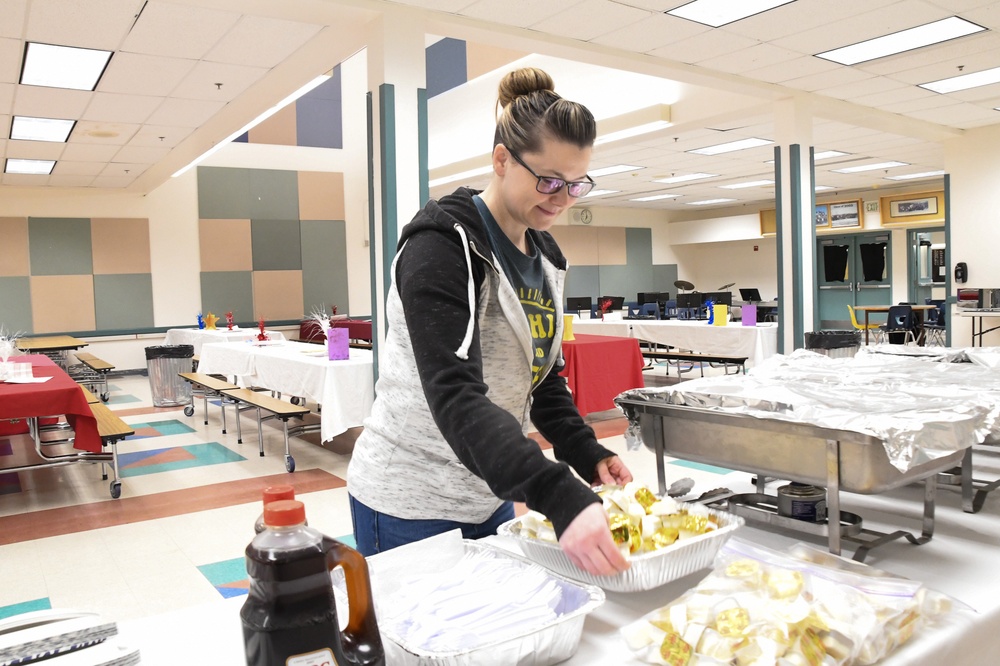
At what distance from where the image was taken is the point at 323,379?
5.07 m

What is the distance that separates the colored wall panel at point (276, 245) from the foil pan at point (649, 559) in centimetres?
1198

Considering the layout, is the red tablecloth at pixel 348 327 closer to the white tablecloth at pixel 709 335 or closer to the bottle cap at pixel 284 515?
the white tablecloth at pixel 709 335

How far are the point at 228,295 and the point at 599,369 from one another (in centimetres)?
795

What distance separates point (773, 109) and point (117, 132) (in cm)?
684

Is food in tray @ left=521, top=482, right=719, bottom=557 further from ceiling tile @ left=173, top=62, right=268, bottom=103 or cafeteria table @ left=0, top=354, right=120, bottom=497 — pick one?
ceiling tile @ left=173, top=62, right=268, bottom=103

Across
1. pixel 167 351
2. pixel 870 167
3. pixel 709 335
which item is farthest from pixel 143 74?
pixel 870 167

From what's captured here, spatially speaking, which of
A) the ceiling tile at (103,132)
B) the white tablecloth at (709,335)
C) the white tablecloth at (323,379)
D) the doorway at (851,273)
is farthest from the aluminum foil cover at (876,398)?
the doorway at (851,273)

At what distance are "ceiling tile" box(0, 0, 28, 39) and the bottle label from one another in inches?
204

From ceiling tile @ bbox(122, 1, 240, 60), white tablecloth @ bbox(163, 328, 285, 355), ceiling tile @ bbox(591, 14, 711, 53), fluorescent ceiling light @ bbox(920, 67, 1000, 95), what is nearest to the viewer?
ceiling tile @ bbox(122, 1, 240, 60)

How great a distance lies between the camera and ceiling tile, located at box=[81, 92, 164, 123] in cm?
671

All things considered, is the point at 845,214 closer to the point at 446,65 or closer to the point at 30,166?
the point at 446,65

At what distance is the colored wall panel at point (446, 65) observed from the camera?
36.2 feet

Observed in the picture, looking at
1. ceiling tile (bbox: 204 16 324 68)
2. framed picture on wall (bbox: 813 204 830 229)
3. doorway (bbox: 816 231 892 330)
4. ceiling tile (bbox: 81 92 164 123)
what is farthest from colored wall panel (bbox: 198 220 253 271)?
framed picture on wall (bbox: 813 204 830 229)

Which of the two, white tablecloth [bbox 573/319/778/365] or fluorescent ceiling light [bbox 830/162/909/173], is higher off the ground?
fluorescent ceiling light [bbox 830/162/909/173]
